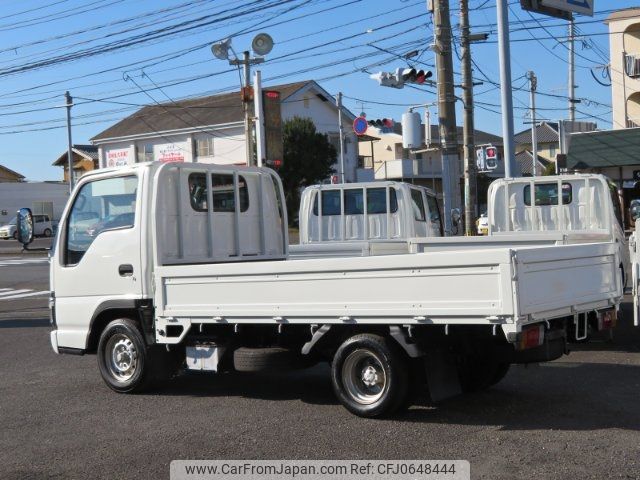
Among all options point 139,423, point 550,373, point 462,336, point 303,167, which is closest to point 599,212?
point 550,373

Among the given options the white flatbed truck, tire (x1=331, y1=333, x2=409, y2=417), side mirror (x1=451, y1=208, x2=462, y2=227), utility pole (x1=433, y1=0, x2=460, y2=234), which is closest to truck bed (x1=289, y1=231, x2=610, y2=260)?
the white flatbed truck

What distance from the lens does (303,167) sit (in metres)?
50.6

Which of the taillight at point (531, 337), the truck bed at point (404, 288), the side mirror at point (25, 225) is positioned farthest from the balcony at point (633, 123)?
the taillight at point (531, 337)

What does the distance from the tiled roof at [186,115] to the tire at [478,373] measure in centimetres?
4648

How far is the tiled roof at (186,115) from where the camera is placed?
5544cm

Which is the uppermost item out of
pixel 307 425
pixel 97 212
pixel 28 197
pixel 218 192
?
pixel 28 197

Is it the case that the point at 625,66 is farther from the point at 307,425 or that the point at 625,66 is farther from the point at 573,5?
the point at 307,425

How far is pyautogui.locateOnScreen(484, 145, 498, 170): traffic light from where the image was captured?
2095 cm

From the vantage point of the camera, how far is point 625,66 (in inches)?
1553

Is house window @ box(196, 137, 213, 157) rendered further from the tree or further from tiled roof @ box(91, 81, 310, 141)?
the tree

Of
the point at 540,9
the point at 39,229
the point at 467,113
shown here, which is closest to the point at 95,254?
the point at 467,113

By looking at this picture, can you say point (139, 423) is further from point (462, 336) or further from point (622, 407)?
point (622, 407)

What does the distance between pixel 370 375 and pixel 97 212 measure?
356 cm

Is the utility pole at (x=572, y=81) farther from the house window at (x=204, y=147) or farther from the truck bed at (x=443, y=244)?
the truck bed at (x=443, y=244)
